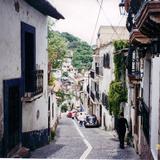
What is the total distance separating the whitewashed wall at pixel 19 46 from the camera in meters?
4.87

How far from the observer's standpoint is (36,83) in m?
5.92

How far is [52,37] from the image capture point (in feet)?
19.6

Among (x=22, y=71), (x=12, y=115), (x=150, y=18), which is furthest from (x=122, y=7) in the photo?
(x=150, y=18)

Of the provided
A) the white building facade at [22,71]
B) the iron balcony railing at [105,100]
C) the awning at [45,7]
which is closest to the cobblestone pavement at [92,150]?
the white building facade at [22,71]

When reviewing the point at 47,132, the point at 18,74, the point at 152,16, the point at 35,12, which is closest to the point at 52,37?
the point at 35,12

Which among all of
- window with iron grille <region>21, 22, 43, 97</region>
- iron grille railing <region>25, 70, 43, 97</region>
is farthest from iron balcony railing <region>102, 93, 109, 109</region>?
window with iron grille <region>21, 22, 43, 97</region>

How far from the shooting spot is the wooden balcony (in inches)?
123

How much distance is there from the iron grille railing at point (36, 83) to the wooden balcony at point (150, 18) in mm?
2145

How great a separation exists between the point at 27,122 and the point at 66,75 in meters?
0.79

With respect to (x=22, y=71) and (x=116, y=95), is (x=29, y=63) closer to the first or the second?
(x=22, y=71)

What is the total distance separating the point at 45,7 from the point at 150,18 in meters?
2.60

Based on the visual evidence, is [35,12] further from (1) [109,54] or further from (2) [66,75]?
(1) [109,54]

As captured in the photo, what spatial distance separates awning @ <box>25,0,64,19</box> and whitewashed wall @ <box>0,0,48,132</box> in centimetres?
6

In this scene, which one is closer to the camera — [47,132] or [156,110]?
[156,110]
